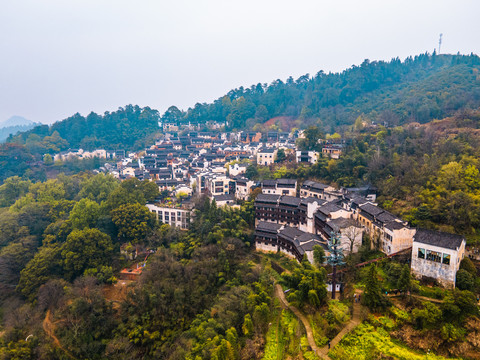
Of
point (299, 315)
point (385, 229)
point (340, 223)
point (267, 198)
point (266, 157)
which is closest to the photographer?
A: point (299, 315)

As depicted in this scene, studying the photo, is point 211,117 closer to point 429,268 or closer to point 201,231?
point 201,231

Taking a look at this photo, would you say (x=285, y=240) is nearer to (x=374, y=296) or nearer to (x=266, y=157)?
(x=374, y=296)

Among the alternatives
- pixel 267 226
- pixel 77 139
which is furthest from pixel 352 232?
pixel 77 139

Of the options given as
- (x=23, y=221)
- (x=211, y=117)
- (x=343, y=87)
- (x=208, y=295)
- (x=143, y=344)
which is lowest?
(x=143, y=344)

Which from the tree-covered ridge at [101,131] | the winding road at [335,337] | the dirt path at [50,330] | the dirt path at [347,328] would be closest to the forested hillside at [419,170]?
the dirt path at [347,328]

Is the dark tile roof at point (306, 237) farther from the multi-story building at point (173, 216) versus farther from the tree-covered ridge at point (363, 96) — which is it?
the tree-covered ridge at point (363, 96)

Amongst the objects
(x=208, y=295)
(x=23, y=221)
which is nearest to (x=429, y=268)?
(x=208, y=295)
